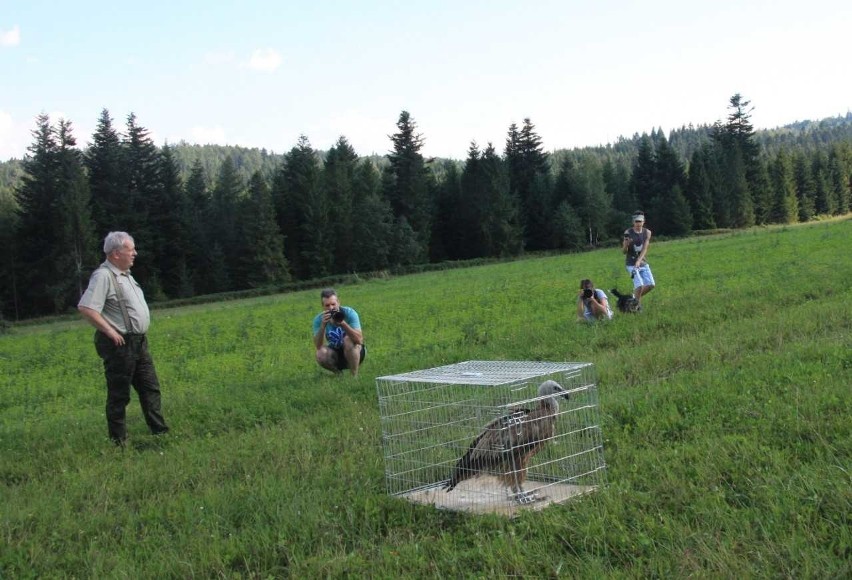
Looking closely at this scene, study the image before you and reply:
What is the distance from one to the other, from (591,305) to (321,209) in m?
57.3

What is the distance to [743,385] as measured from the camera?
6.99 m

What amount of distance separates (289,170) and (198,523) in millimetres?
70728

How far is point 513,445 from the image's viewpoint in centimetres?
518

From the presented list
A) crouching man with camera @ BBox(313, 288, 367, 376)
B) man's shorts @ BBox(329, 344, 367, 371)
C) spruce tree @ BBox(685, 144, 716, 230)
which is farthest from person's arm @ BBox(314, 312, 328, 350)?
spruce tree @ BBox(685, 144, 716, 230)

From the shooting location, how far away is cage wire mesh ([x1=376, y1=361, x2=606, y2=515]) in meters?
5.23

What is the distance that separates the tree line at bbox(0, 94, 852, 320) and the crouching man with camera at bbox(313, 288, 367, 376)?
162 feet

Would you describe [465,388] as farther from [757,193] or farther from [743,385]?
[757,193]

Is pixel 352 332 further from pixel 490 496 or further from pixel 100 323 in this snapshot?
pixel 490 496

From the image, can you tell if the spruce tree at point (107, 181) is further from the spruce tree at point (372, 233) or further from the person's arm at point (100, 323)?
the person's arm at point (100, 323)

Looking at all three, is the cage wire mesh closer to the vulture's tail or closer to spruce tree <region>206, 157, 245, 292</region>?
the vulture's tail

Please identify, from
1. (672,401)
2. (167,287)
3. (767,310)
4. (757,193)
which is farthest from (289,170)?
(672,401)

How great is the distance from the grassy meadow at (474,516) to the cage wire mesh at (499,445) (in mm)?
237

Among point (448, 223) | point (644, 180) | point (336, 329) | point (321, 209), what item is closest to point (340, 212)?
point (321, 209)

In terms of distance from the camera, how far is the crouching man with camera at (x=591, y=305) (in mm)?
13562
